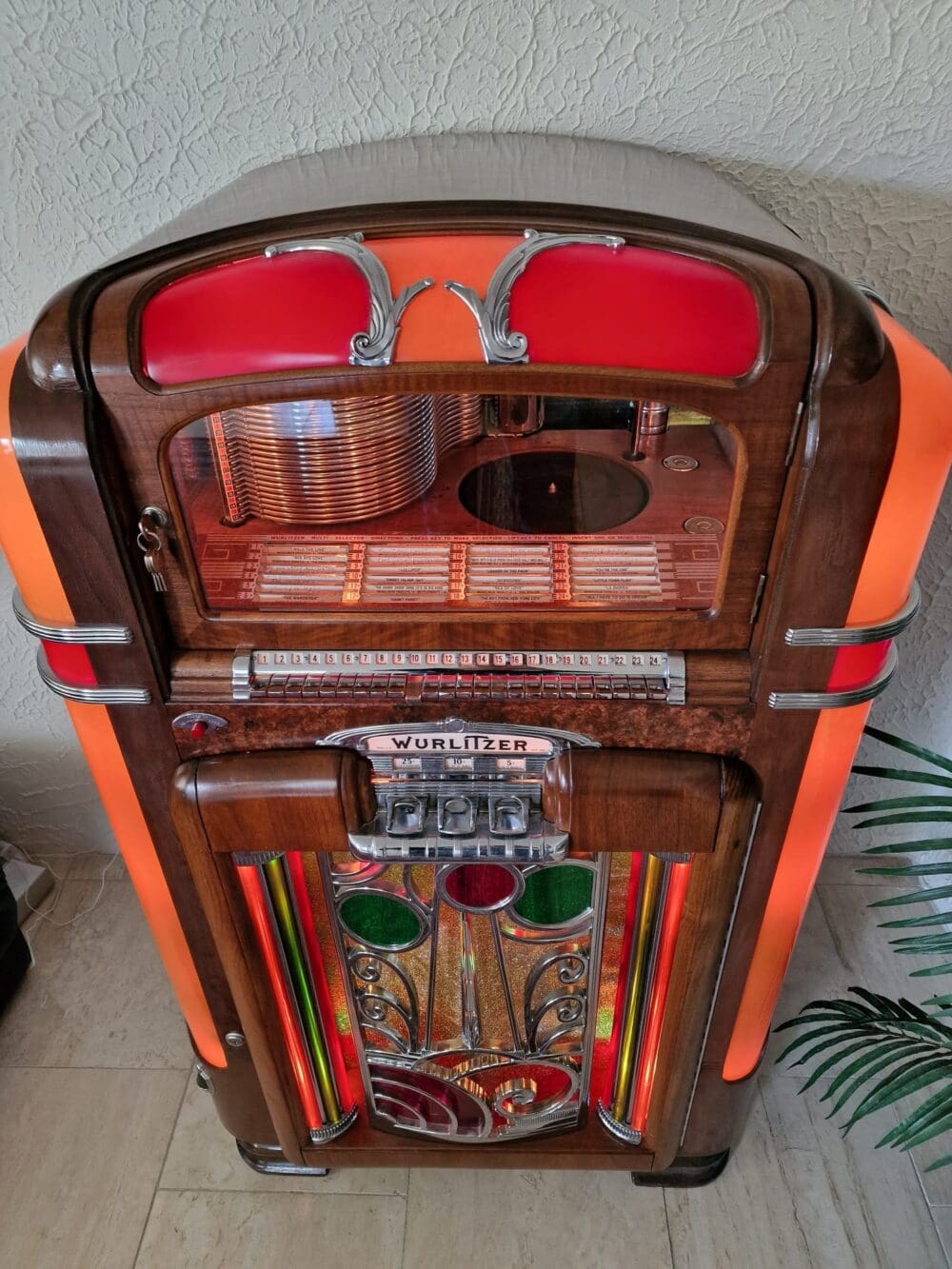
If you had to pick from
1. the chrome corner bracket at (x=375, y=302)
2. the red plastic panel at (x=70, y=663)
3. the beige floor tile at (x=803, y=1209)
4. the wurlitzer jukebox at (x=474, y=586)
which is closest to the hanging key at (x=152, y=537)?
the wurlitzer jukebox at (x=474, y=586)

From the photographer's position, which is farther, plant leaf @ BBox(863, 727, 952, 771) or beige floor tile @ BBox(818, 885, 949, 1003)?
beige floor tile @ BBox(818, 885, 949, 1003)

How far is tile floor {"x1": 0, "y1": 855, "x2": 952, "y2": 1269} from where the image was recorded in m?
1.47

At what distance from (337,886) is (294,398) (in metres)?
0.61

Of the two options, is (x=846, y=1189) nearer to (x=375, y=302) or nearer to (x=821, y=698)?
(x=821, y=698)

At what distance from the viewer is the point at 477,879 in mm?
1175

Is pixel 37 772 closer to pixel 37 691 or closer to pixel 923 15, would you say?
pixel 37 691

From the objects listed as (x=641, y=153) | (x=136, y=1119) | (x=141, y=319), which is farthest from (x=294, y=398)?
(x=136, y=1119)

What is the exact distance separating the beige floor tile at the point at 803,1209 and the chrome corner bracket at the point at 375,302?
1391mm

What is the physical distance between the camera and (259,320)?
0.86 meters

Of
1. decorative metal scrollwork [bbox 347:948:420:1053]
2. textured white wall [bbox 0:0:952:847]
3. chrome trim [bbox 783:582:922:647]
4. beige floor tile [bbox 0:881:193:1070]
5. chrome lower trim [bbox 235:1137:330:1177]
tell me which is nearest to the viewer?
chrome trim [bbox 783:582:922:647]

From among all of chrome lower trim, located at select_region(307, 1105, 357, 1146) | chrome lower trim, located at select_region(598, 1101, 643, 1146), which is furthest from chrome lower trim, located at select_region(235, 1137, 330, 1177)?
chrome lower trim, located at select_region(598, 1101, 643, 1146)

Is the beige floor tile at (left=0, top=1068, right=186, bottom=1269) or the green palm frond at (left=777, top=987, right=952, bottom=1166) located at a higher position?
the green palm frond at (left=777, top=987, right=952, bottom=1166)

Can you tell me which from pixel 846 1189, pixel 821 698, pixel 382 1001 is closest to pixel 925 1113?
pixel 846 1189

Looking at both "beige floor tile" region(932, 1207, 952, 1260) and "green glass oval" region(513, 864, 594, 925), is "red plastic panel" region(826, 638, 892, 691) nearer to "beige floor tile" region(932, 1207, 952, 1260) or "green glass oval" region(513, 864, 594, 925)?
"green glass oval" region(513, 864, 594, 925)
